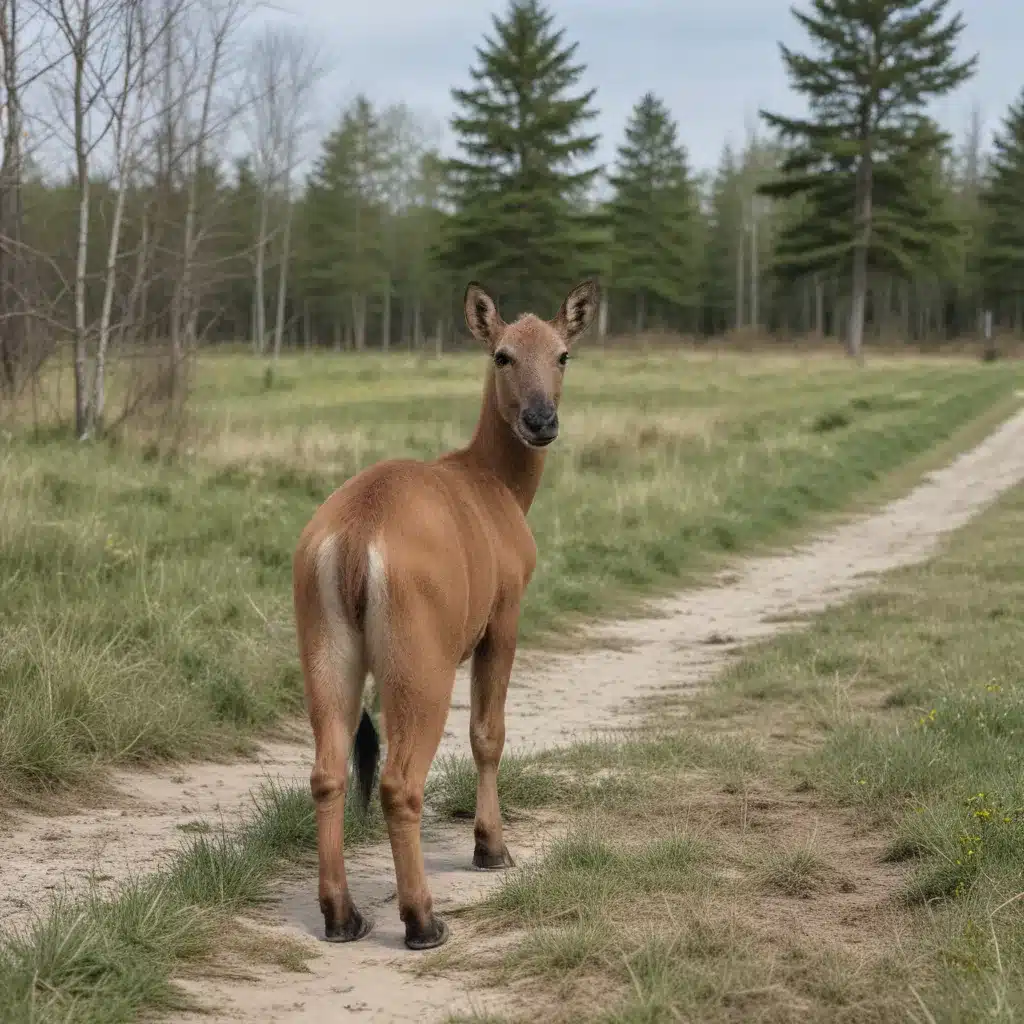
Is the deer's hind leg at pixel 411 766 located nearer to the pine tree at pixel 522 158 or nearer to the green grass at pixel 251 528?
the green grass at pixel 251 528

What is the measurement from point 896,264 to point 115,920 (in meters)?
52.4

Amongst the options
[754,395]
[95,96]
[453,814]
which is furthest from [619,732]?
[754,395]

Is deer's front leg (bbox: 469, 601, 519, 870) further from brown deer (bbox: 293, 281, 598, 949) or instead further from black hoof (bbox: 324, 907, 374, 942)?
black hoof (bbox: 324, 907, 374, 942)

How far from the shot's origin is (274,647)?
795 cm

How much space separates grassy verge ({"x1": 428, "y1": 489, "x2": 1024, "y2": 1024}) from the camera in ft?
11.4

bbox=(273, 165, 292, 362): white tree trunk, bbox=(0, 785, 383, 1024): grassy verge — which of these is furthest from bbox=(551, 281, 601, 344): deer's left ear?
bbox=(273, 165, 292, 362): white tree trunk

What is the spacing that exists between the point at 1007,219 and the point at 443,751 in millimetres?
70659

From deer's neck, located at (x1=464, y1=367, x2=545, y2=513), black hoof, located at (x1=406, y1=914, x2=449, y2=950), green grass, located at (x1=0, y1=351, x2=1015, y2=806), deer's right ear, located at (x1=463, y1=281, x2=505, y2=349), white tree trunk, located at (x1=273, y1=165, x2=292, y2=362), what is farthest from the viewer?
white tree trunk, located at (x1=273, y1=165, x2=292, y2=362)

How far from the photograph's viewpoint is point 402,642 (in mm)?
4148

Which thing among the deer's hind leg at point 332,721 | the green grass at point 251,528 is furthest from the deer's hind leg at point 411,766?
the green grass at point 251,528

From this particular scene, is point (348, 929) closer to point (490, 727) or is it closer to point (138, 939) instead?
point (138, 939)

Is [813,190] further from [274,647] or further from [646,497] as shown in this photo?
[274,647]

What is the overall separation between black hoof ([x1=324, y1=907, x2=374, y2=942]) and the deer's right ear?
98.9 inches

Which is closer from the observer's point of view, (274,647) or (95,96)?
(274,647)
